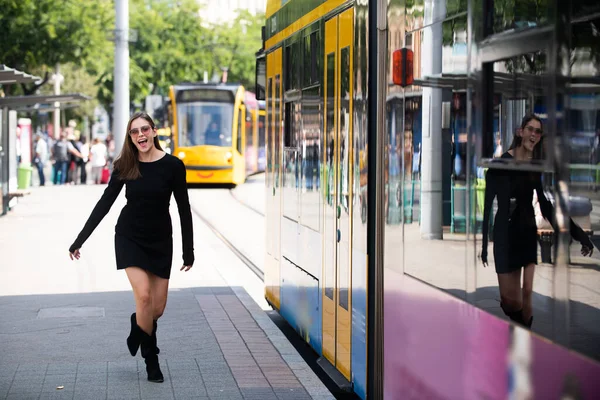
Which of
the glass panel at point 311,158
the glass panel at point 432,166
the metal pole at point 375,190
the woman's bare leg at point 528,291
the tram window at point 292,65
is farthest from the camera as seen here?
the tram window at point 292,65

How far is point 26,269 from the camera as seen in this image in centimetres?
1339

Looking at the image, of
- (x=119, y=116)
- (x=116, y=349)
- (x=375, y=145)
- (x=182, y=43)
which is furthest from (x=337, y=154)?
(x=182, y=43)

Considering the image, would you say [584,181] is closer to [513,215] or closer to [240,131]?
[513,215]

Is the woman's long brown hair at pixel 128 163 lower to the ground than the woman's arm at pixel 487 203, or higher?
higher

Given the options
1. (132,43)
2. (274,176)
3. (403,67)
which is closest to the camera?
(403,67)

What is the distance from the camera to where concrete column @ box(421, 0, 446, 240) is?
175 inches

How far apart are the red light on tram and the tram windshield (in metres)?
26.3

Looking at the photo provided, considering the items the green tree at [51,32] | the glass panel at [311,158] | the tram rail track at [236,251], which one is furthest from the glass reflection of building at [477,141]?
the green tree at [51,32]

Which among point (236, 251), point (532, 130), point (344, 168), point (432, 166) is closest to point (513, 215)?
point (532, 130)

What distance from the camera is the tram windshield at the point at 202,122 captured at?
31.2 m

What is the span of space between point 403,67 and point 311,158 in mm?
2435

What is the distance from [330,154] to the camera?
22.2 ft

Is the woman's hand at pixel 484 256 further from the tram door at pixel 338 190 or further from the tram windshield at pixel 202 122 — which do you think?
the tram windshield at pixel 202 122

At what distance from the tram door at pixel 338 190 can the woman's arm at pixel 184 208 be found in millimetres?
784
